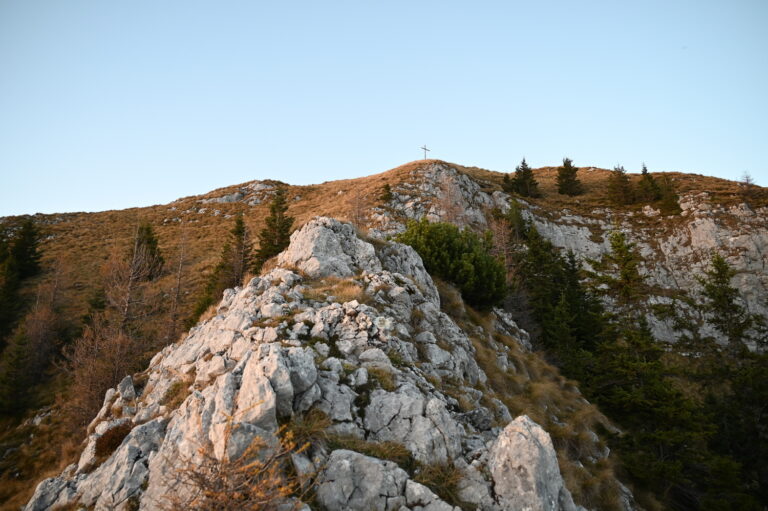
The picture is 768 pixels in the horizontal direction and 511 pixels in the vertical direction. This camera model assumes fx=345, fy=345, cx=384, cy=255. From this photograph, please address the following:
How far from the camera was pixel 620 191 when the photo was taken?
59219 mm

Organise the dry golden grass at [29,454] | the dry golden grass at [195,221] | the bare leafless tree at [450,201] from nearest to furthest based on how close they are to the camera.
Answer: the dry golden grass at [29,454], the dry golden grass at [195,221], the bare leafless tree at [450,201]

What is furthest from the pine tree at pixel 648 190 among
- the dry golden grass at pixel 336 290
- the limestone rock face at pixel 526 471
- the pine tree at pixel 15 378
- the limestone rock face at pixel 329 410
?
the pine tree at pixel 15 378

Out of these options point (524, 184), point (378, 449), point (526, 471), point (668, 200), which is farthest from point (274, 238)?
point (668, 200)

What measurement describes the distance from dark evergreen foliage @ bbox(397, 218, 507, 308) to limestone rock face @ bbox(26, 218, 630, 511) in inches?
281

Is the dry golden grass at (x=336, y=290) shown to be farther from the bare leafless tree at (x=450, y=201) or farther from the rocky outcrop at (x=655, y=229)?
the bare leafless tree at (x=450, y=201)

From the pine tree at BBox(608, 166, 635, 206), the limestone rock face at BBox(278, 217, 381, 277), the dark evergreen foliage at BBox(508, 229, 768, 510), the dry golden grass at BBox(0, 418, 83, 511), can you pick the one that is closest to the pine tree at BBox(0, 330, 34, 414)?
the dry golden grass at BBox(0, 418, 83, 511)

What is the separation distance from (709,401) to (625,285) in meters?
9.51

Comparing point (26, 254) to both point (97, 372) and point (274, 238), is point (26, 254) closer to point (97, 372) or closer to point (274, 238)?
point (274, 238)

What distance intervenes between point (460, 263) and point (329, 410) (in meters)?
14.4

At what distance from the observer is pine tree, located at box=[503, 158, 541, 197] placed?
6481 centimetres

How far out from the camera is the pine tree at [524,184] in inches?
2552

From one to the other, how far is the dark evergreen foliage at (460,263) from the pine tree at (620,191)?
50.0 meters

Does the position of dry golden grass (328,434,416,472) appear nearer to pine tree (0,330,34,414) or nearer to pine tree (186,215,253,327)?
pine tree (186,215,253,327)

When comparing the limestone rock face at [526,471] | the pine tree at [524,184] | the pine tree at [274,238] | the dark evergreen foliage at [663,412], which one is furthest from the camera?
the pine tree at [524,184]
